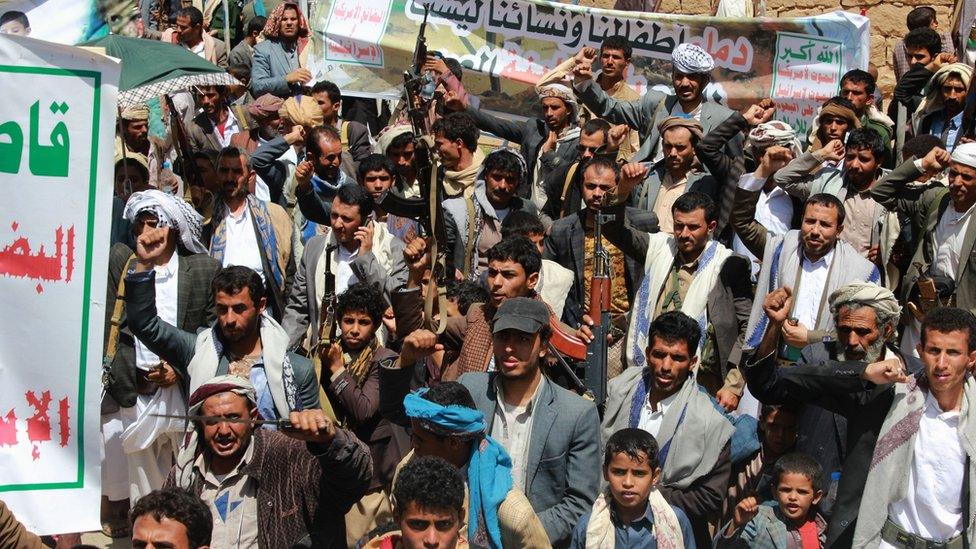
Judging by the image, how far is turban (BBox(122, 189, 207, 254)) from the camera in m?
7.14

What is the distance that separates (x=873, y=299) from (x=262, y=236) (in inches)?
132

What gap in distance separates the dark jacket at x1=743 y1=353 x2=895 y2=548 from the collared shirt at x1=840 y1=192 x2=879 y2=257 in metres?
2.33

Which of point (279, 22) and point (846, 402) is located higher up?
point (279, 22)

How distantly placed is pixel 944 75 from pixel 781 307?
13.8 feet

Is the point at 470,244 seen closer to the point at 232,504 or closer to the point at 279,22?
the point at 232,504

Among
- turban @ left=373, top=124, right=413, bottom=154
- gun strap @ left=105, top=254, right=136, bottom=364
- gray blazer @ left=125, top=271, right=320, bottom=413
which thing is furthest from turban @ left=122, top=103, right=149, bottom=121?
gray blazer @ left=125, top=271, right=320, bottom=413

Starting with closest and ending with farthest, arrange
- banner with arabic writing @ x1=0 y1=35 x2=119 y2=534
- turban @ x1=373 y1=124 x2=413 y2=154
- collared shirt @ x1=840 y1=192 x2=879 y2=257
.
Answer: banner with arabic writing @ x1=0 y1=35 x2=119 y2=534, collared shirt @ x1=840 y1=192 x2=879 y2=257, turban @ x1=373 y1=124 x2=413 y2=154

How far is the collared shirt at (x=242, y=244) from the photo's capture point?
324 inches

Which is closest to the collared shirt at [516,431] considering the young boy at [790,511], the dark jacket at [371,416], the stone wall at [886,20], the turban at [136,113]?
the dark jacket at [371,416]

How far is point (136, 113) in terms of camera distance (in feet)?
32.5

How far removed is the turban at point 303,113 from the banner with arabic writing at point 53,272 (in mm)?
5547

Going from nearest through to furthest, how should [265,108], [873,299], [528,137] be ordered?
[873,299]
[528,137]
[265,108]

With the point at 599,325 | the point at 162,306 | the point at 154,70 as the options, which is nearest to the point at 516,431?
the point at 599,325

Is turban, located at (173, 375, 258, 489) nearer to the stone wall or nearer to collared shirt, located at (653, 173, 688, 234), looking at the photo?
collared shirt, located at (653, 173, 688, 234)
